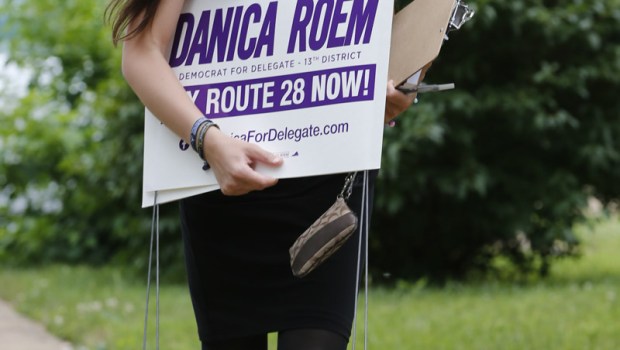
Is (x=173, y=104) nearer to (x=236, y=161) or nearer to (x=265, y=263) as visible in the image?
(x=236, y=161)

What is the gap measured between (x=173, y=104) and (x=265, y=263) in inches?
16.7

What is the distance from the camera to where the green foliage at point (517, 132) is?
290 inches

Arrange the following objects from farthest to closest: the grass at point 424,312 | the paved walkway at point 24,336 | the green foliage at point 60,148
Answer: the green foliage at point 60,148, the paved walkway at point 24,336, the grass at point 424,312

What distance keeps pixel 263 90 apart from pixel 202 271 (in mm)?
486

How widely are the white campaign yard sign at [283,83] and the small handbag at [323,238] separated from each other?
0.09 meters

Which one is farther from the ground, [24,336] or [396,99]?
[396,99]

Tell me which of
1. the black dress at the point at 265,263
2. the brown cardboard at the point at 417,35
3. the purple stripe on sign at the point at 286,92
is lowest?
the black dress at the point at 265,263

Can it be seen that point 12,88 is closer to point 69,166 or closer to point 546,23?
point 69,166

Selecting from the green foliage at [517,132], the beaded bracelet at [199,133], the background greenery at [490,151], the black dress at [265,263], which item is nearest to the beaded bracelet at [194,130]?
the beaded bracelet at [199,133]

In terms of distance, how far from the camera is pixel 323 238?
2109 mm

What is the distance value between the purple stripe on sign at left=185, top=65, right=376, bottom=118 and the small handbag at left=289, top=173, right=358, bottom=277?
0.70 ft

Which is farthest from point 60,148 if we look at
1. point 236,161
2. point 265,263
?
point 236,161

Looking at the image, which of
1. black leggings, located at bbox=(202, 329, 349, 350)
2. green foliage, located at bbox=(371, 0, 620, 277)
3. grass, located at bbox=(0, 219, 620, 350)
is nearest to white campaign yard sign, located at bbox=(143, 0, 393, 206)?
black leggings, located at bbox=(202, 329, 349, 350)

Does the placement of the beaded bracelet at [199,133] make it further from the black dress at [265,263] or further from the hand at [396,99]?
the hand at [396,99]
